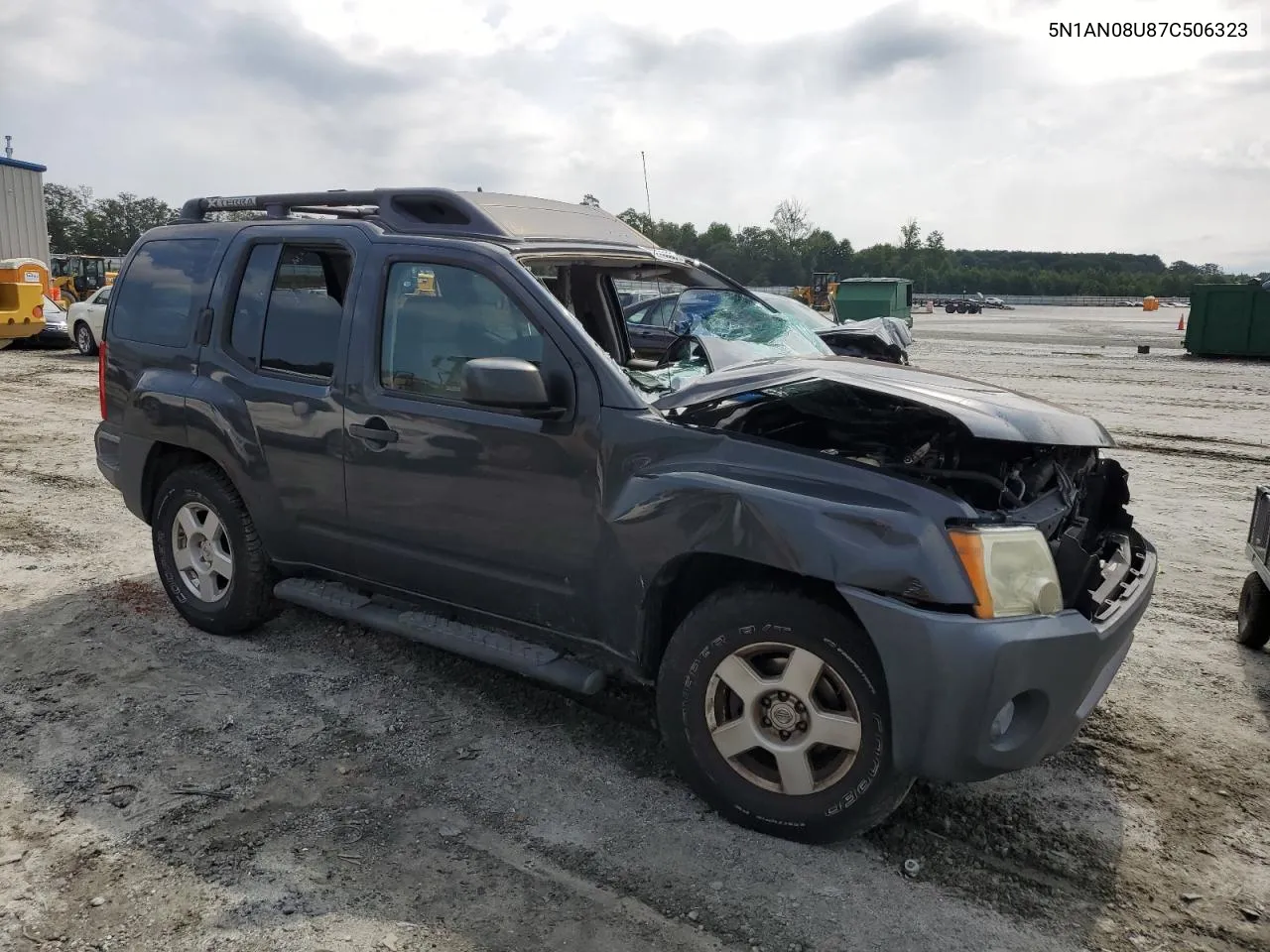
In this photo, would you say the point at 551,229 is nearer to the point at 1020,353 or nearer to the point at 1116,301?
the point at 1020,353

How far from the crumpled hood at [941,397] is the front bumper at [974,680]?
2.07ft

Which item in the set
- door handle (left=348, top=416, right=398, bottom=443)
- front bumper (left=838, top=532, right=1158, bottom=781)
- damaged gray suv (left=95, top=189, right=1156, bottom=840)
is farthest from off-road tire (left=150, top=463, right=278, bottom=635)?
front bumper (left=838, top=532, right=1158, bottom=781)

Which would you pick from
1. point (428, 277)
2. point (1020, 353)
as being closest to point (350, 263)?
point (428, 277)

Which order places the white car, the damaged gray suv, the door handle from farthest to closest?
the white car < the door handle < the damaged gray suv

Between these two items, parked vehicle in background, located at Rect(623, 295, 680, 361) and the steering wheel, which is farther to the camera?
parked vehicle in background, located at Rect(623, 295, 680, 361)

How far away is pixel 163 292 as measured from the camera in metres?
4.71

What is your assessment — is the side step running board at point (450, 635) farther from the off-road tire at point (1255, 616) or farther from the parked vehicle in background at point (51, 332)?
the parked vehicle in background at point (51, 332)

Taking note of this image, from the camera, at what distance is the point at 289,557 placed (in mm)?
4344

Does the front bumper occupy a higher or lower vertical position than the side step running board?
higher

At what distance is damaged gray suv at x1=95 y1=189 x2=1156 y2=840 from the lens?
Answer: 2764 millimetres

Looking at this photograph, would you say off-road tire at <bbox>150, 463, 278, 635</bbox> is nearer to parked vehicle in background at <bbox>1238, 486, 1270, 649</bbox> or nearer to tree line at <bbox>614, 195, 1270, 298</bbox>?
parked vehicle in background at <bbox>1238, 486, 1270, 649</bbox>

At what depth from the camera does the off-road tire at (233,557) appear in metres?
4.50

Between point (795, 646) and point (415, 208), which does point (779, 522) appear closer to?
point (795, 646)

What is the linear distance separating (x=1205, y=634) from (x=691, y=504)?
3362 millimetres
